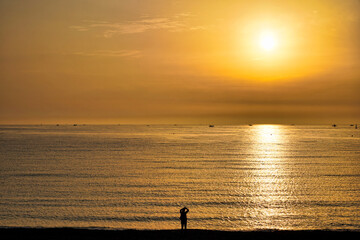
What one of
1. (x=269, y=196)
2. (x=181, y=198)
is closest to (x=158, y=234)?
(x=181, y=198)

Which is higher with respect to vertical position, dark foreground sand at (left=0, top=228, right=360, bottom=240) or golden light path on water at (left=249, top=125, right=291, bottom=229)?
golden light path on water at (left=249, top=125, right=291, bottom=229)

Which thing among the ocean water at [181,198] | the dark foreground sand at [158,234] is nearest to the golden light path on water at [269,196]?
the ocean water at [181,198]

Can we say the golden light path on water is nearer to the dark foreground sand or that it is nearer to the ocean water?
the ocean water

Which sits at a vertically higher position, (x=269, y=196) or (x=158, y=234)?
(x=269, y=196)

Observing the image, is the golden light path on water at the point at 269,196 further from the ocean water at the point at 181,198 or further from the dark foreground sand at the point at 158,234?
the dark foreground sand at the point at 158,234

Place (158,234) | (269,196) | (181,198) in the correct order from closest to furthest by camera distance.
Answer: (158,234), (181,198), (269,196)

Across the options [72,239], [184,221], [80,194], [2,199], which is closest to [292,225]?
[184,221]

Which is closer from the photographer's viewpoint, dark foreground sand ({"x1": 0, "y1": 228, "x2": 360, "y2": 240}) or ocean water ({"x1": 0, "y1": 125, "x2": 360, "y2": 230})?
dark foreground sand ({"x1": 0, "y1": 228, "x2": 360, "y2": 240})

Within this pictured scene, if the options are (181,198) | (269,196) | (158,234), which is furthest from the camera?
(269,196)

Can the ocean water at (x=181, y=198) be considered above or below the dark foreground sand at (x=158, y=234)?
above

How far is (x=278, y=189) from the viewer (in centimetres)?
5372

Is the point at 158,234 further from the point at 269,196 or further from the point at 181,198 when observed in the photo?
the point at 269,196

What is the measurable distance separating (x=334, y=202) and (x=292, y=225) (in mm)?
12497

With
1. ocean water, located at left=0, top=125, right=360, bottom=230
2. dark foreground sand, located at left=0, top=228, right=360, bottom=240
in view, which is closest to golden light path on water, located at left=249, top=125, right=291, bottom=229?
ocean water, located at left=0, top=125, right=360, bottom=230
